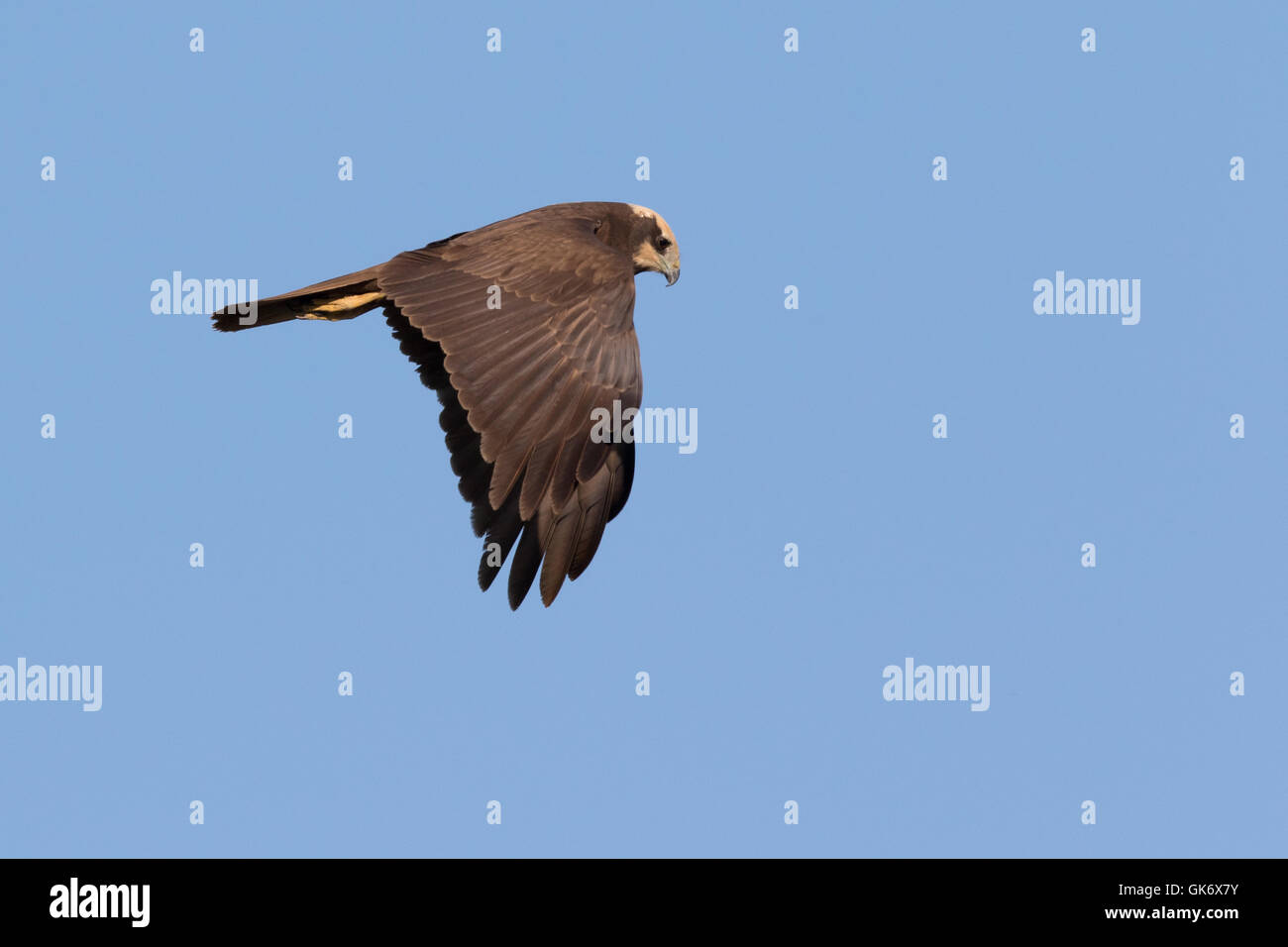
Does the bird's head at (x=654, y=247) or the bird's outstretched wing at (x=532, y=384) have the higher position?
the bird's head at (x=654, y=247)

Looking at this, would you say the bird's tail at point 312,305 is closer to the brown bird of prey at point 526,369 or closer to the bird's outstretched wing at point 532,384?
the brown bird of prey at point 526,369

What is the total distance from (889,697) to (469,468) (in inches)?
157

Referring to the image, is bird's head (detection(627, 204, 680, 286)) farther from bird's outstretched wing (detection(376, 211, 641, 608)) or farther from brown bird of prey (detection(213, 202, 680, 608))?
bird's outstretched wing (detection(376, 211, 641, 608))

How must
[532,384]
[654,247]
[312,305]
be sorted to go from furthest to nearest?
[654,247]
[312,305]
[532,384]

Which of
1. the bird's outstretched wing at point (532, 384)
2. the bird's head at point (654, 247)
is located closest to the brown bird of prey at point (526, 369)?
the bird's outstretched wing at point (532, 384)

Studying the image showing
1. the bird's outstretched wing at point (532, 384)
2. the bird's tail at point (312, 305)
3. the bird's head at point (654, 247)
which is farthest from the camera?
the bird's head at point (654, 247)

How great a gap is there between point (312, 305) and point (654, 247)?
2.79 metres

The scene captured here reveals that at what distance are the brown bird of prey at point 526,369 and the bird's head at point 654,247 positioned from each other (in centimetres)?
148

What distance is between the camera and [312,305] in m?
10.9

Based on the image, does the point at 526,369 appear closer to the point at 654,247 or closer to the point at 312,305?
the point at 312,305

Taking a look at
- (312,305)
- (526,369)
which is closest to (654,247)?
(312,305)

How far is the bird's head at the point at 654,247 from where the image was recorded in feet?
40.1
